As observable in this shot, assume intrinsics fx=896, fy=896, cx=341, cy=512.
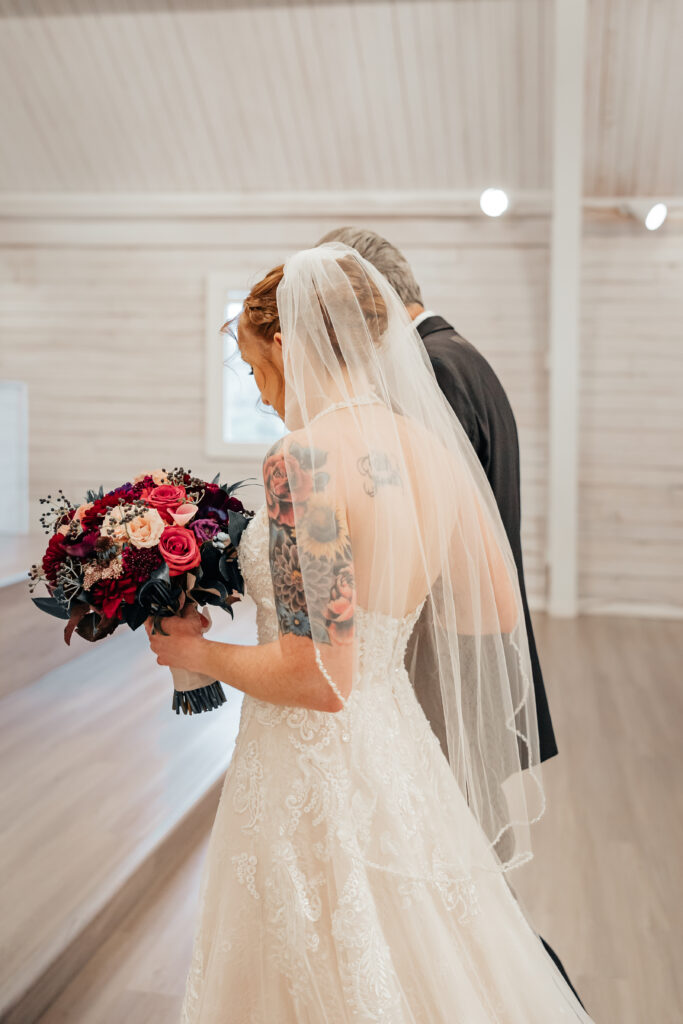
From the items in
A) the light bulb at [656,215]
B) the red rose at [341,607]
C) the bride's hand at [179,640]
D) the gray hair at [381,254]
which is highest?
the light bulb at [656,215]

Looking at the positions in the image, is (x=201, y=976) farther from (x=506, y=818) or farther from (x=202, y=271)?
(x=202, y=271)

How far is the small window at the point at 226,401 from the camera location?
22.7 feet

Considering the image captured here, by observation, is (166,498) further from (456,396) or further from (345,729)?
(456,396)

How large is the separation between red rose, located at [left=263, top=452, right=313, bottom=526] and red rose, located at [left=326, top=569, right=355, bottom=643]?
107mm

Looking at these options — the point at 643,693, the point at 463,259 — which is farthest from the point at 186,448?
the point at 643,693

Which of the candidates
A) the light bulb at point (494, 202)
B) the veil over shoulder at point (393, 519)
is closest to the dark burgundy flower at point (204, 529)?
the veil over shoulder at point (393, 519)

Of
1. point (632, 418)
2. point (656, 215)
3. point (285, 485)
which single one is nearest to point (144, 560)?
point (285, 485)

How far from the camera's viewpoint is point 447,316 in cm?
667

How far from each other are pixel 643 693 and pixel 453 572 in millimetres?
3489

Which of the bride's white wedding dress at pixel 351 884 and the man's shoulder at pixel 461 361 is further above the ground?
the man's shoulder at pixel 461 361

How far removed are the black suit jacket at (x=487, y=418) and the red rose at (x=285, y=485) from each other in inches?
29.5

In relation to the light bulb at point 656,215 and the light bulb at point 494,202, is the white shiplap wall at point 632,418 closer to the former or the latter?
the light bulb at point 656,215

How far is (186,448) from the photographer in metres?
7.13

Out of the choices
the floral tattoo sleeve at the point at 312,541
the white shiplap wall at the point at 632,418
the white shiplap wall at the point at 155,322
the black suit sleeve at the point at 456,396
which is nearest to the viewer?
the floral tattoo sleeve at the point at 312,541
